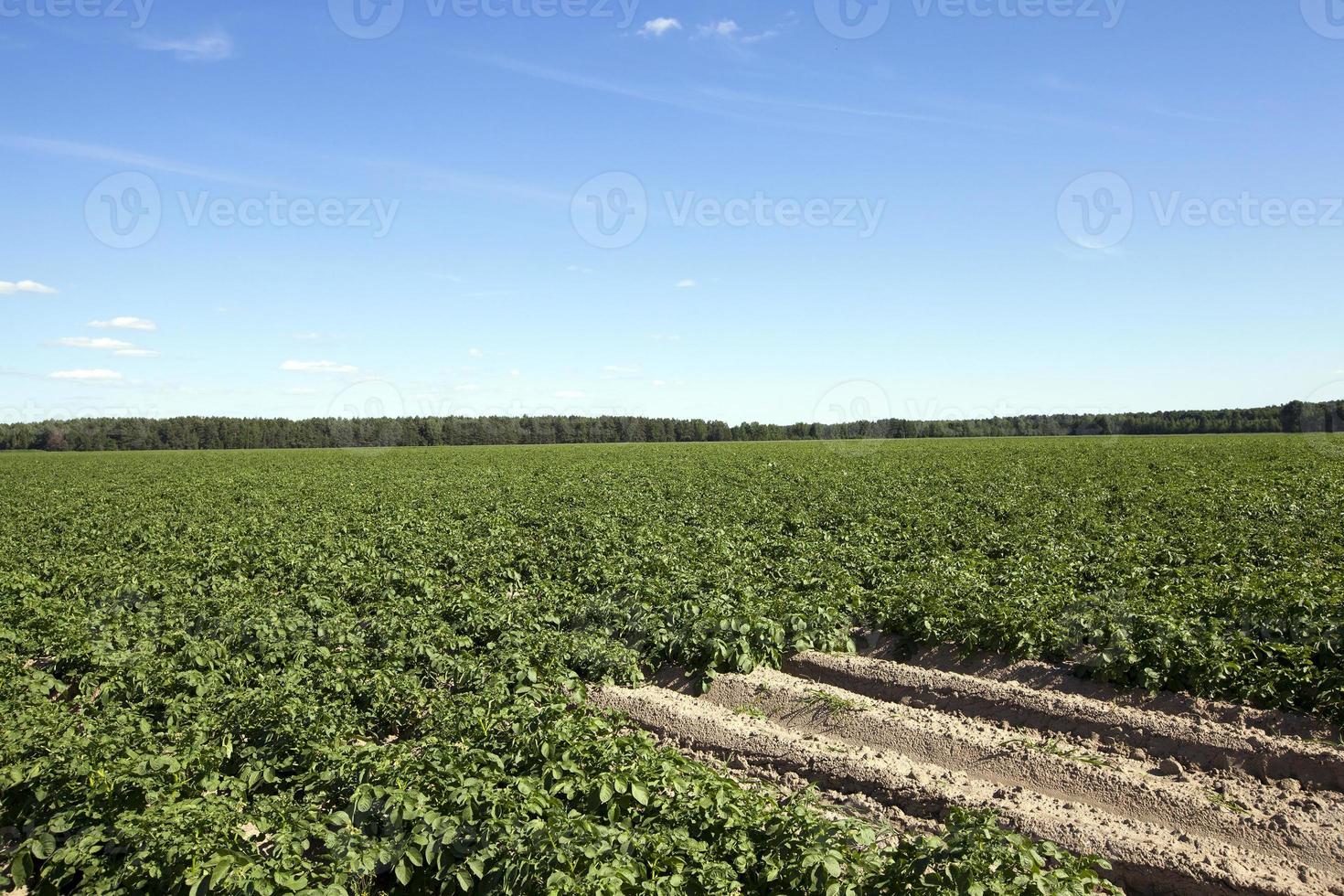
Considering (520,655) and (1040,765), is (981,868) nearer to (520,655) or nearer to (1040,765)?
(1040,765)

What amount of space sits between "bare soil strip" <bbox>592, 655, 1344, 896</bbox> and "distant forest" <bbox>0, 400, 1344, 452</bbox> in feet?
383

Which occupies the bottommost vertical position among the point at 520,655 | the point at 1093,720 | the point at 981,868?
the point at 1093,720

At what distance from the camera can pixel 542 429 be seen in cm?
13975

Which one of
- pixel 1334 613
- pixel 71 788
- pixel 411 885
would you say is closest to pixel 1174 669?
pixel 1334 613

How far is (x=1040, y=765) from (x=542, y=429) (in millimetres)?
135048

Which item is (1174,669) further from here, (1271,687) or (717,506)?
(717,506)

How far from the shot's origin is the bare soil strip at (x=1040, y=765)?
5.93 metres

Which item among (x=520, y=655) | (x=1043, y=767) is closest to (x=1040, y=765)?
(x=1043, y=767)

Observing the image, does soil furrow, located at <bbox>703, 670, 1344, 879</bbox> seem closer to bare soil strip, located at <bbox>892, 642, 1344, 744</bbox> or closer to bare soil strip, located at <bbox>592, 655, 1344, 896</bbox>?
bare soil strip, located at <bbox>592, 655, 1344, 896</bbox>

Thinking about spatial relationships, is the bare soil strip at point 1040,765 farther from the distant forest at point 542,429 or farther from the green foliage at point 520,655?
the distant forest at point 542,429

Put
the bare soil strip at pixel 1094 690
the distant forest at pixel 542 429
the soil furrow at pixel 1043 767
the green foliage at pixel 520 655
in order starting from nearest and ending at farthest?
the green foliage at pixel 520 655
the soil furrow at pixel 1043 767
the bare soil strip at pixel 1094 690
the distant forest at pixel 542 429

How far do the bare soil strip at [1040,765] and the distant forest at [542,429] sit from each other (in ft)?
383

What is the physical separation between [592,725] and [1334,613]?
8.46 metres

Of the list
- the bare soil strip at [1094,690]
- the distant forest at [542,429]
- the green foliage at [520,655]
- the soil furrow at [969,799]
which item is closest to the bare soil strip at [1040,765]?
the soil furrow at [969,799]
